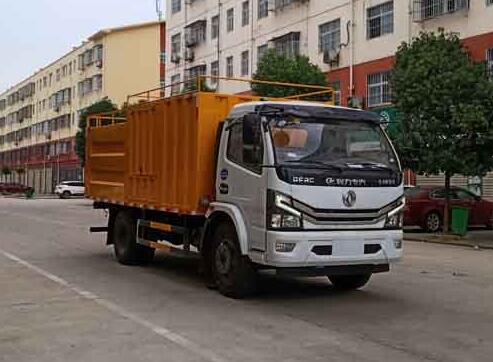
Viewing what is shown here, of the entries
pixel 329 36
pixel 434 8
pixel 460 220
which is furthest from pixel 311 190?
pixel 329 36

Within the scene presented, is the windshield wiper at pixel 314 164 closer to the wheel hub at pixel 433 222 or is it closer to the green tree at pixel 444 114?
the green tree at pixel 444 114

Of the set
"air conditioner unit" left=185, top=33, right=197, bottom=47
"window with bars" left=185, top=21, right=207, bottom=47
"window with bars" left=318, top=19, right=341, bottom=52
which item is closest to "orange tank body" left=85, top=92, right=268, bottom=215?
"window with bars" left=318, top=19, right=341, bottom=52

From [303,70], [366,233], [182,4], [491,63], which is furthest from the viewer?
[182,4]

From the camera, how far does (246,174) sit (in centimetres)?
1064

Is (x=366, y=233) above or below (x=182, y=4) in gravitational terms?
below

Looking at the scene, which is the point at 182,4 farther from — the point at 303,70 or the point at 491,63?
the point at 491,63

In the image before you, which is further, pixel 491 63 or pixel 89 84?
pixel 89 84

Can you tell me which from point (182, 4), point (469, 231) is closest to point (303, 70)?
point (469, 231)

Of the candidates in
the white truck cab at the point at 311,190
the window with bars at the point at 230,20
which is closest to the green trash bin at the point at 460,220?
the white truck cab at the point at 311,190

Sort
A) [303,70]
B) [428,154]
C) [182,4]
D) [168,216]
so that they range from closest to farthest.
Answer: [168,216] < [428,154] < [303,70] < [182,4]

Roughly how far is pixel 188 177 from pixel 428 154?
512 inches

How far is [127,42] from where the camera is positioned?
78.6 m

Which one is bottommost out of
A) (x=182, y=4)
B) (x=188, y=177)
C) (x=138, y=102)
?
(x=188, y=177)

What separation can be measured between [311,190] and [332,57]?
29.9 m
